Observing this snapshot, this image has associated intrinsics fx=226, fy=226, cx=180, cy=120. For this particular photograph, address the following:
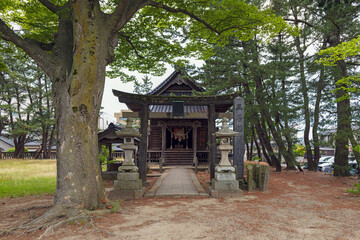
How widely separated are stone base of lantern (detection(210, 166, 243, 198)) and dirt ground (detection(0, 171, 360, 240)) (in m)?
0.37

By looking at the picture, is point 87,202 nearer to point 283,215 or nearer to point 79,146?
point 79,146

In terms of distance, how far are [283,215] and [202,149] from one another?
42.3 ft

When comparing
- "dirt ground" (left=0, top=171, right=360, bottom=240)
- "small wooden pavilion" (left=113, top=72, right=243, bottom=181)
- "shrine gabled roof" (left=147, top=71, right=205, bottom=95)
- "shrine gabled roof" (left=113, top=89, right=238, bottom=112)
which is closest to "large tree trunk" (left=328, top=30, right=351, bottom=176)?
"dirt ground" (left=0, top=171, right=360, bottom=240)

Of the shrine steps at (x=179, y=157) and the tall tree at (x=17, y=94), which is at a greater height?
the tall tree at (x=17, y=94)

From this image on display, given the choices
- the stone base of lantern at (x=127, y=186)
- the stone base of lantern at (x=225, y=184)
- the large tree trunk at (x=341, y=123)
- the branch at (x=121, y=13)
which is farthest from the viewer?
the large tree trunk at (x=341, y=123)

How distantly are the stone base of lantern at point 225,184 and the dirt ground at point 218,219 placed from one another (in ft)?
1.22

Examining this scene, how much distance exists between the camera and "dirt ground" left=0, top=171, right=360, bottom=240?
4477 millimetres

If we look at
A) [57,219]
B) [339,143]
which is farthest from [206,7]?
[339,143]

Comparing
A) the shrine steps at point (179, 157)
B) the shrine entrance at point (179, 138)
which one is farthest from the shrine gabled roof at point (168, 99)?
the shrine steps at point (179, 157)

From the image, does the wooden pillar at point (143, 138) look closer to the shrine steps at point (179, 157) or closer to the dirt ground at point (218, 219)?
the dirt ground at point (218, 219)

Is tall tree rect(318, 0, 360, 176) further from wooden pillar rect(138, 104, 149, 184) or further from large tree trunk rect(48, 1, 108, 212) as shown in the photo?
large tree trunk rect(48, 1, 108, 212)

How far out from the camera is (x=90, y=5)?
585cm

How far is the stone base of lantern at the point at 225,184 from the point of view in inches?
316

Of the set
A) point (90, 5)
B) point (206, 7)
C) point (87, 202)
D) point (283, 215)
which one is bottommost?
point (283, 215)
